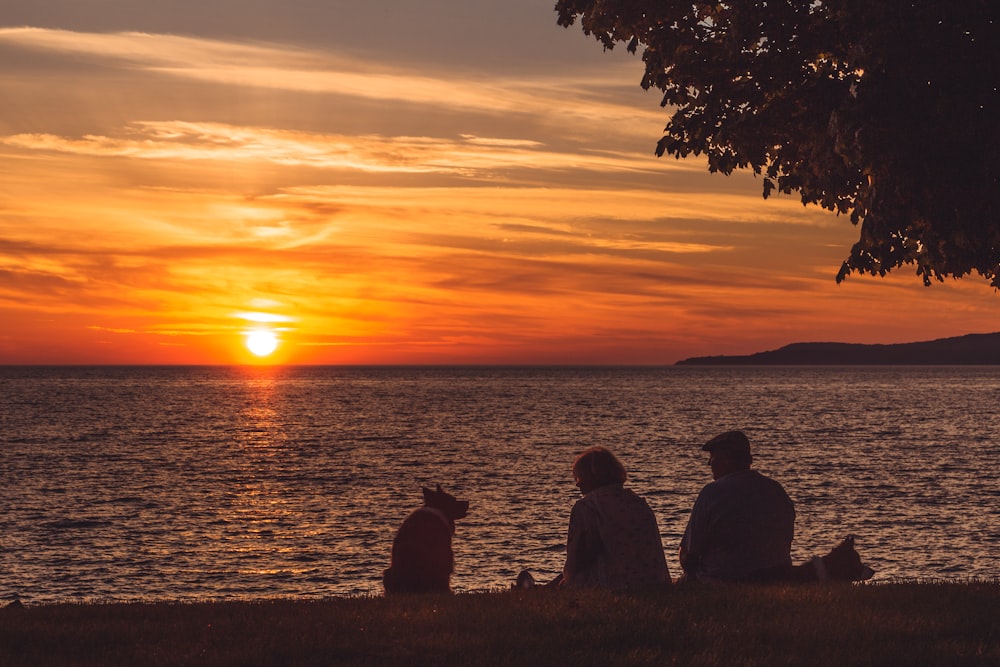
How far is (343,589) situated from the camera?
28.6m

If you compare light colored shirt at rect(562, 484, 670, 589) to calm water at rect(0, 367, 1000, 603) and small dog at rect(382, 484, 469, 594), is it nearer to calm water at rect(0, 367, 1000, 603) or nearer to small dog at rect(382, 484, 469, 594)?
small dog at rect(382, 484, 469, 594)

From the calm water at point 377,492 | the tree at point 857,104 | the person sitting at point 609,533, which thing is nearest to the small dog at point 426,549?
the person sitting at point 609,533

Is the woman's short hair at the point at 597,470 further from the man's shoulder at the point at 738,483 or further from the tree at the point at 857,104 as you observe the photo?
the tree at the point at 857,104

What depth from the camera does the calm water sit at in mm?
31734

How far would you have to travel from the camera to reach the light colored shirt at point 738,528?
406 inches

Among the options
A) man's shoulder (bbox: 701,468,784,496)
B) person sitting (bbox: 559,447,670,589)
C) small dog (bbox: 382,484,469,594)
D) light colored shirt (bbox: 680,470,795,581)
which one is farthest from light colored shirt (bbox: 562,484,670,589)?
small dog (bbox: 382,484,469,594)

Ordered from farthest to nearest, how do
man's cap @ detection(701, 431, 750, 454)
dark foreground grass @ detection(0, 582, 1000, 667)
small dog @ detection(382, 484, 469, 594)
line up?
small dog @ detection(382, 484, 469, 594) < man's cap @ detection(701, 431, 750, 454) < dark foreground grass @ detection(0, 582, 1000, 667)

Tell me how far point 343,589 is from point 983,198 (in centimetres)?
2110

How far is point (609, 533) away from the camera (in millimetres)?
10094

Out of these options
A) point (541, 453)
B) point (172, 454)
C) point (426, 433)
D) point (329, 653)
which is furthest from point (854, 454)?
point (329, 653)

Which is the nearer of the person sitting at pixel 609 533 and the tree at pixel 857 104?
the person sitting at pixel 609 533

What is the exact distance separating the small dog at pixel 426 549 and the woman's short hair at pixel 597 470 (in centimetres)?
196

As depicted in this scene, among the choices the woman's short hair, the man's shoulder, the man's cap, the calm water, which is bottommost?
the calm water

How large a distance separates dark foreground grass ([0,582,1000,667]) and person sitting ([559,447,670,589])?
34cm
